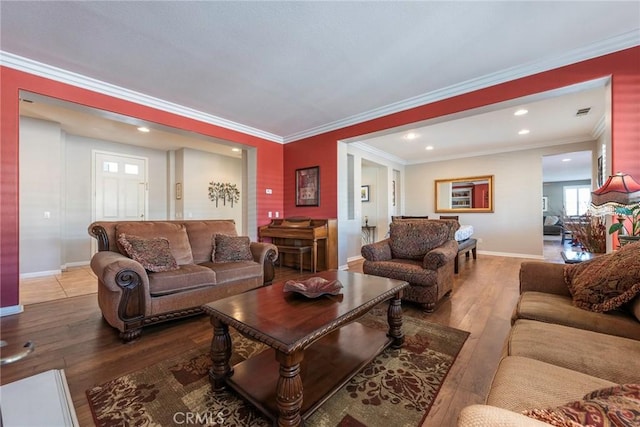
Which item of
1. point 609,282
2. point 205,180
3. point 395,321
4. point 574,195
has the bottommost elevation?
point 395,321

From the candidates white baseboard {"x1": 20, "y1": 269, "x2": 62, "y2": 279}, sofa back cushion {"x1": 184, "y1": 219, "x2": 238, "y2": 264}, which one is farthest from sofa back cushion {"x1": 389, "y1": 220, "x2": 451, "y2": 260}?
white baseboard {"x1": 20, "y1": 269, "x2": 62, "y2": 279}

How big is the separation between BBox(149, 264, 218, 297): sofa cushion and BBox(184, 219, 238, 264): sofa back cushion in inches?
18.7

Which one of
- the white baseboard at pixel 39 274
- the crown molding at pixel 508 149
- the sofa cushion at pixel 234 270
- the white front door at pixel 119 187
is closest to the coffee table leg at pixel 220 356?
the sofa cushion at pixel 234 270

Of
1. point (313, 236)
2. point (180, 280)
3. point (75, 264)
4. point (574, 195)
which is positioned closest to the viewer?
point (180, 280)

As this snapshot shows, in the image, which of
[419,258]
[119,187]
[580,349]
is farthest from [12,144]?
[580,349]

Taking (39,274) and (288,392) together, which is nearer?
(288,392)

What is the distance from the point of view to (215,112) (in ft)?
13.0

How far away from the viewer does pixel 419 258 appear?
3.19 m

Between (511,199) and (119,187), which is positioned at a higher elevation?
(119,187)

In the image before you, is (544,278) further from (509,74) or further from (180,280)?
(180,280)

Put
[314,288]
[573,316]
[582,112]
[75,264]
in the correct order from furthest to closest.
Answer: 1. [75,264]
2. [582,112]
3. [314,288]
4. [573,316]

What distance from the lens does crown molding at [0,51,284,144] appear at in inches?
102

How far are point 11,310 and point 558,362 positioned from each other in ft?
14.3

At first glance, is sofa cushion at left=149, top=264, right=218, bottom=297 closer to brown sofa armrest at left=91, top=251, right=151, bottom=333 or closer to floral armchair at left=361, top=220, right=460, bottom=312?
brown sofa armrest at left=91, top=251, right=151, bottom=333
